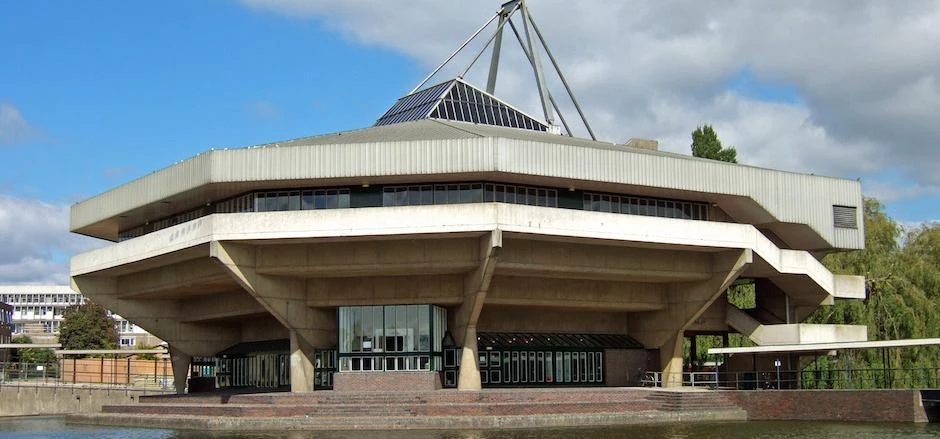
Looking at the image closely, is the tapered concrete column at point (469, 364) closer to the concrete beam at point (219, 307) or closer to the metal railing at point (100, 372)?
the concrete beam at point (219, 307)

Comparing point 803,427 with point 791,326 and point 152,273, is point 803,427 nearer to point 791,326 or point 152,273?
point 791,326

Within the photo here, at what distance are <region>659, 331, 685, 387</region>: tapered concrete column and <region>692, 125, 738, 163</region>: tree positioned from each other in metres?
29.9

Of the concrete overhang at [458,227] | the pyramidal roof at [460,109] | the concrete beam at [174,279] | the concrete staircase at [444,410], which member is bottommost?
the concrete staircase at [444,410]

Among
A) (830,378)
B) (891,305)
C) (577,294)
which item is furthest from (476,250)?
(891,305)

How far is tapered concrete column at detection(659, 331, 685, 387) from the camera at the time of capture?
Result: 4725cm

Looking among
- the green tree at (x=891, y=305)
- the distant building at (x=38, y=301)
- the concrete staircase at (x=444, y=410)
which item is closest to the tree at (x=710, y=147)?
the green tree at (x=891, y=305)

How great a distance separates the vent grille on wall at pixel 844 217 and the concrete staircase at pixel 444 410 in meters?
12.9

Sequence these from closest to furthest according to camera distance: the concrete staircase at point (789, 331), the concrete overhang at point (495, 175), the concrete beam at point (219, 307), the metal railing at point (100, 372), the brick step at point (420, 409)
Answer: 1. the brick step at point (420, 409)
2. the concrete overhang at point (495, 175)
3. the concrete staircase at point (789, 331)
4. the concrete beam at point (219, 307)
5. the metal railing at point (100, 372)

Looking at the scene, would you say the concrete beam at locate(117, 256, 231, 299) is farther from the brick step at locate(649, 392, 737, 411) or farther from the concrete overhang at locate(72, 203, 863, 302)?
the brick step at locate(649, 392, 737, 411)

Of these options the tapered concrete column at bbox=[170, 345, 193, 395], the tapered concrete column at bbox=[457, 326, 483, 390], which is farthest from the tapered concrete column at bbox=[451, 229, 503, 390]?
the tapered concrete column at bbox=[170, 345, 193, 395]

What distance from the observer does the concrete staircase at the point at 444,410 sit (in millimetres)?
34719

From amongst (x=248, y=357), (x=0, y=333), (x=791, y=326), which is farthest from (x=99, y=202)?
(x=0, y=333)

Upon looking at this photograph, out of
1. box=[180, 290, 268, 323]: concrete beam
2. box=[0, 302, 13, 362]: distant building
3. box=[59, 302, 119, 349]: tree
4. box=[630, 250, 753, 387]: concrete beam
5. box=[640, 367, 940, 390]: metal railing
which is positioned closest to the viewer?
box=[630, 250, 753, 387]: concrete beam

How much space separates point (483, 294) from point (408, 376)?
4.64 m
